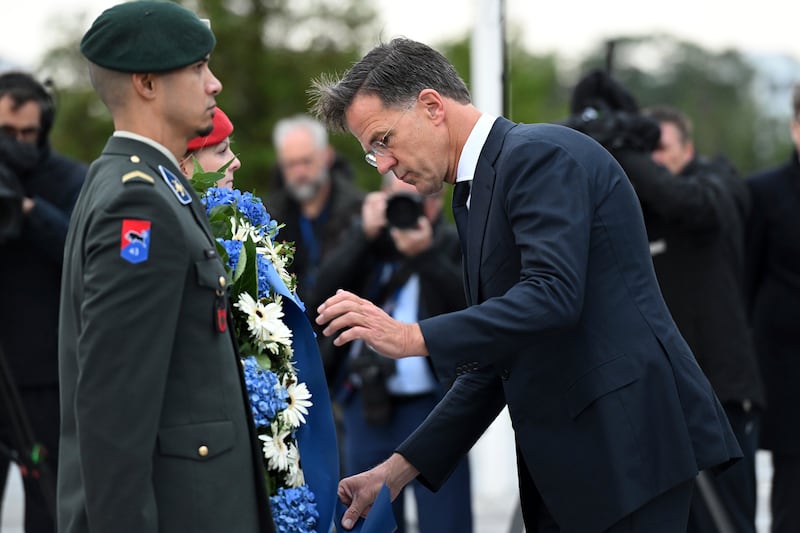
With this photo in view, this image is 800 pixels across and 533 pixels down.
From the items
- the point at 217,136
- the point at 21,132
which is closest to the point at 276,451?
the point at 217,136

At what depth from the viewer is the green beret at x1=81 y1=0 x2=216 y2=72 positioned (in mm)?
2428

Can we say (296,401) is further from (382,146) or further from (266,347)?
(382,146)

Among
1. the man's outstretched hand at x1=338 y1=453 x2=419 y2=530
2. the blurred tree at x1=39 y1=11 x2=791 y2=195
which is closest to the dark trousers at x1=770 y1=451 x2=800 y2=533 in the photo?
the man's outstretched hand at x1=338 y1=453 x2=419 y2=530

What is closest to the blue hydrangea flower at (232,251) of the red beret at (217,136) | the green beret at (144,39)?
the green beret at (144,39)

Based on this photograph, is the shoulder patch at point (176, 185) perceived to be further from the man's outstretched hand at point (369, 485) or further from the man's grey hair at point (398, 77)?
the man's outstretched hand at point (369, 485)

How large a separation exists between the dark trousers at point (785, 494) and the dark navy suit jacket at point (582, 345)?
9.63 ft

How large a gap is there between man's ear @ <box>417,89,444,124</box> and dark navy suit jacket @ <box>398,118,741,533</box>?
14cm

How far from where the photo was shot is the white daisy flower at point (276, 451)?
2.78 meters

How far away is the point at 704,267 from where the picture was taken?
18.0 ft

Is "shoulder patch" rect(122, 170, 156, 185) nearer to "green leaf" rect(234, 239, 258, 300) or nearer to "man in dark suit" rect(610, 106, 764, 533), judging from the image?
"green leaf" rect(234, 239, 258, 300)

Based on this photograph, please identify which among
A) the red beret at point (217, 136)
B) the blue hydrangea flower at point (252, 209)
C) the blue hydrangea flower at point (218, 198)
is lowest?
the blue hydrangea flower at point (252, 209)

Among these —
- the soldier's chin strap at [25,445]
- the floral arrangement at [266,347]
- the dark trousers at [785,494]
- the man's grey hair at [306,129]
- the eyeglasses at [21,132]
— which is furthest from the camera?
the man's grey hair at [306,129]

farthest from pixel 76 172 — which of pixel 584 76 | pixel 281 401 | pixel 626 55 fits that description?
pixel 626 55

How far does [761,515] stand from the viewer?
738cm
